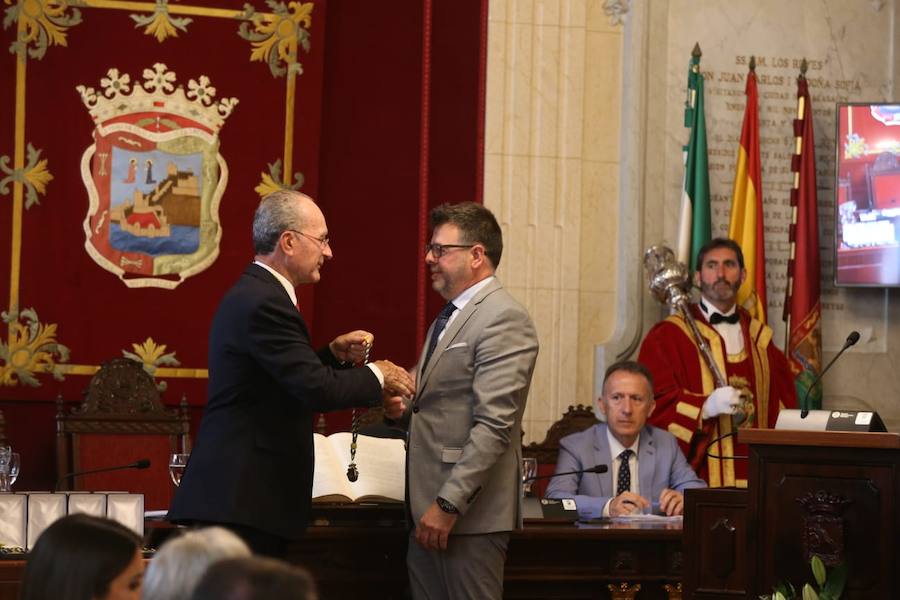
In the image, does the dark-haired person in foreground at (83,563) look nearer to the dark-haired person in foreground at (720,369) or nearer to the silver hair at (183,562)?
the silver hair at (183,562)

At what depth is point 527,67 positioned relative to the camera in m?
7.62

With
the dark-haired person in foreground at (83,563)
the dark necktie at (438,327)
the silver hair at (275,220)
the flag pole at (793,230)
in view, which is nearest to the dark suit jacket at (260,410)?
the silver hair at (275,220)

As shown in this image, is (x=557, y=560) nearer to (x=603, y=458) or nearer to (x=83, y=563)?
(x=603, y=458)

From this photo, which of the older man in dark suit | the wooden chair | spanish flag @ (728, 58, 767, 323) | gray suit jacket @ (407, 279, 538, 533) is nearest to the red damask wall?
the wooden chair

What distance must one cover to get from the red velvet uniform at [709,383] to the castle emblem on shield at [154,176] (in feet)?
7.60

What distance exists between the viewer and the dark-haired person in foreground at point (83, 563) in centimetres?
222

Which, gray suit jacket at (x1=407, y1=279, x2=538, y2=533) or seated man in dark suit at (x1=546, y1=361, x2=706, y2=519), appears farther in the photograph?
seated man in dark suit at (x1=546, y1=361, x2=706, y2=519)

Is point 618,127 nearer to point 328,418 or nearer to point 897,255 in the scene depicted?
point 897,255

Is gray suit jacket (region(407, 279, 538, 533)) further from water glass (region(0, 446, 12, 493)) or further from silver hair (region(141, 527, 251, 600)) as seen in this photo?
silver hair (region(141, 527, 251, 600))

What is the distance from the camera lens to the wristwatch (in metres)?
4.20

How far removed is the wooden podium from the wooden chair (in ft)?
7.99

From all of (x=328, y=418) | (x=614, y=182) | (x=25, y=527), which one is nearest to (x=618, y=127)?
(x=614, y=182)

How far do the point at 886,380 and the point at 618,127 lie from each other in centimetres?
200

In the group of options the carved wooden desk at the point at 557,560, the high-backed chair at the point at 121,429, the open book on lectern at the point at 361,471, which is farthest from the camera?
the high-backed chair at the point at 121,429
